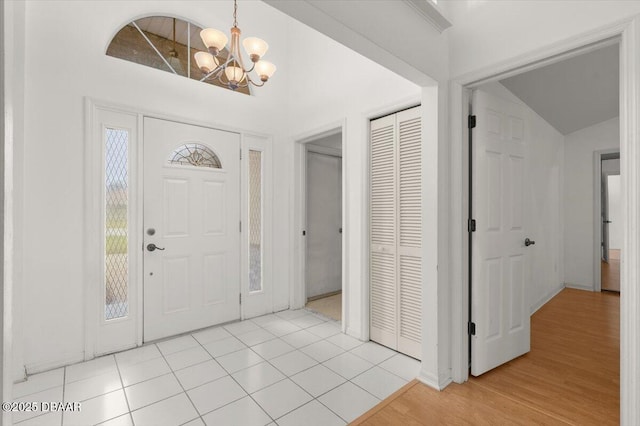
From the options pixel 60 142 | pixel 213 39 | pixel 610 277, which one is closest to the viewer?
pixel 213 39

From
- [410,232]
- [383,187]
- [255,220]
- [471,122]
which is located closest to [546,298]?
[410,232]

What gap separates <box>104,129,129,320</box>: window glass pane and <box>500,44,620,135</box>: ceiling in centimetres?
347

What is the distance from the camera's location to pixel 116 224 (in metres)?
2.71

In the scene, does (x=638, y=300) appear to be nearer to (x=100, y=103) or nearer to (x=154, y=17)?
(x=100, y=103)

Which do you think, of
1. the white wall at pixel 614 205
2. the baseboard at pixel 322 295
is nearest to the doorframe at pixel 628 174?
the baseboard at pixel 322 295

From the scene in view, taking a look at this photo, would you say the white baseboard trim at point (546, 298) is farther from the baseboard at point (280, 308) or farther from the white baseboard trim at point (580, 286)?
the baseboard at point (280, 308)

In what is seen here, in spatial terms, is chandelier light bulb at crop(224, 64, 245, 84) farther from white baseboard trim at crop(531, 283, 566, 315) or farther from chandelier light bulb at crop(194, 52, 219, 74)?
white baseboard trim at crop(531, 283, 566, 315)

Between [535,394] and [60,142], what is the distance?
13.2 ft

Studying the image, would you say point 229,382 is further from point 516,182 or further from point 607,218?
point 607,218

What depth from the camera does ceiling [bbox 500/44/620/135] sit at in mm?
2666

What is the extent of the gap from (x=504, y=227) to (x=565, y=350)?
1382mm

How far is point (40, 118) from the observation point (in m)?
2.33

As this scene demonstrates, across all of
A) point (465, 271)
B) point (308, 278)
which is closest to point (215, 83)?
point (308, 278)

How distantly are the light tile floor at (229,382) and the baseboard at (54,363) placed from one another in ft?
0.20
